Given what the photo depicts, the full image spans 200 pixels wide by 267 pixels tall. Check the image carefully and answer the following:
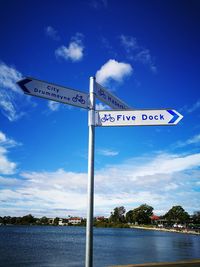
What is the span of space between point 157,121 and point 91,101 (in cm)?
125

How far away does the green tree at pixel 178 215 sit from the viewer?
170875 millimetres

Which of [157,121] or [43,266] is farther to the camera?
[43,266]

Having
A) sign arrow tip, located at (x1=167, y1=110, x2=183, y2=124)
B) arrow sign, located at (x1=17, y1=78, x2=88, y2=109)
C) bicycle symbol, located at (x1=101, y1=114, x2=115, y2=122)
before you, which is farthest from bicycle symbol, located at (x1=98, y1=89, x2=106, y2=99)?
sign arrow tip, located at (x1=167, y1=110, x2=183, y2=124)

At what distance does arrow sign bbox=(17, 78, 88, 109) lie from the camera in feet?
16.0

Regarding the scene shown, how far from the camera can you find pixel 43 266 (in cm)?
2909

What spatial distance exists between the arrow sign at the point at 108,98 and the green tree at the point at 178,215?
7021 inches

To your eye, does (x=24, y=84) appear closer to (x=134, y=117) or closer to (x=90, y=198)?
(x=134, y=117)

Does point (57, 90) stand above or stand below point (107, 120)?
above

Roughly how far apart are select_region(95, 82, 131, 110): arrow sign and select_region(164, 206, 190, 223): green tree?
585 ft

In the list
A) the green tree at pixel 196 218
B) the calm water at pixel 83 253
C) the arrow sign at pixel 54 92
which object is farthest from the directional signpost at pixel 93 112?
the green tree at pixel 196 218

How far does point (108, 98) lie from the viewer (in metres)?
5.66

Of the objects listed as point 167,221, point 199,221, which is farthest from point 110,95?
point 167,221

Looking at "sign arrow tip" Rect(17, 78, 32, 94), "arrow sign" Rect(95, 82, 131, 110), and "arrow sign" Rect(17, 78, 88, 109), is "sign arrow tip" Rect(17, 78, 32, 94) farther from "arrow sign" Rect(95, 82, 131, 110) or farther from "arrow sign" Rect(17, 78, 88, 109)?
"arrow sign" Rect(95, 82, 131, 110)

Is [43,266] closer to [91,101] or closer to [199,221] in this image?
[91,101]
